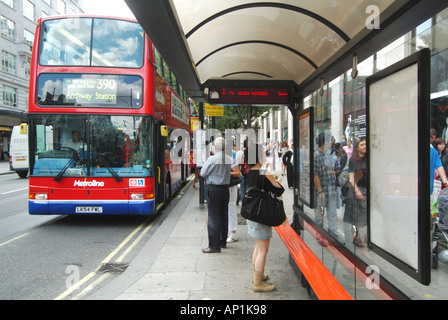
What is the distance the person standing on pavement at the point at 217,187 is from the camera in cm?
519

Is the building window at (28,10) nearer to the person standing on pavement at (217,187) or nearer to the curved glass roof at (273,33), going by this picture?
the curved glass roof at (273,33)

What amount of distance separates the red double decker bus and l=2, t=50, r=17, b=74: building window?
3198cm

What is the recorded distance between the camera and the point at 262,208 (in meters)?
3.60

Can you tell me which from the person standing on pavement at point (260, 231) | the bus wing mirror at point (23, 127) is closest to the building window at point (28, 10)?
the bus wing mirror at point (23, 127)

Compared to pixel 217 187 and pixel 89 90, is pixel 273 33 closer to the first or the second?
pixel 217 187

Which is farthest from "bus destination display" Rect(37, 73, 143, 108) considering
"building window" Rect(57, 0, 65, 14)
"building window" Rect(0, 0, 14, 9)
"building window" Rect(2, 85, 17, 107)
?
"building window" Rect(57, 0, 65, 14)

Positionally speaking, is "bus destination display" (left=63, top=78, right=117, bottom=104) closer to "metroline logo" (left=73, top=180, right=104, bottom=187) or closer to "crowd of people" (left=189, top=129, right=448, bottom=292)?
"metroline logo" (left=73, top=180, right=104, bottom=187)

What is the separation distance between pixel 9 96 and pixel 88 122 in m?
32.9

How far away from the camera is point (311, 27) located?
162 inches

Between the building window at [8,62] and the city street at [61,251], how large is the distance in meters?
30.3

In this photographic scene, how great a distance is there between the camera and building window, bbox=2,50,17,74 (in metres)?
33.2

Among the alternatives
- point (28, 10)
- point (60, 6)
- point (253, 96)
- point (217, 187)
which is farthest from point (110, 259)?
point (60, 6)
